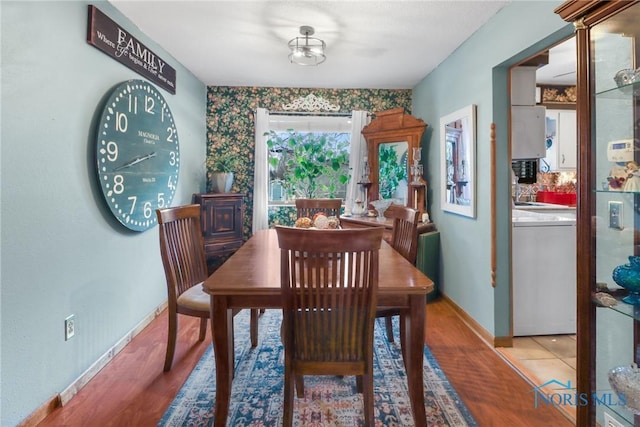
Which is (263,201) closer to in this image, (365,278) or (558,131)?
(365,278)

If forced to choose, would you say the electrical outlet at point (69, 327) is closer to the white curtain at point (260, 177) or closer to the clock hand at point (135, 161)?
the clock hand at point (135, 161)

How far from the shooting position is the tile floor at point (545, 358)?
211cm

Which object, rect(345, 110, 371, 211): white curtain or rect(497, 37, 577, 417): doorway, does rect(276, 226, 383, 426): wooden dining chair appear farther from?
rect(345, 110, 371, 211): white curtain

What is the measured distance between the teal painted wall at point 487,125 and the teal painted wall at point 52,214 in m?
2.69

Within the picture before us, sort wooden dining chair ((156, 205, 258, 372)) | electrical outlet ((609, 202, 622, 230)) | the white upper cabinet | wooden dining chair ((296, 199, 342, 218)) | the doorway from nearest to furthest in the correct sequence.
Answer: electrical outlet ((609, 202, 622, 230)) → wooden dining chair ((156, 205, 258, 372)) → the doorway → wooden dining chair ((296, 199, 342, 218)) → the white upper cabinet

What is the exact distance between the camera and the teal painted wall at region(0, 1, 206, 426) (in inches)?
62.0

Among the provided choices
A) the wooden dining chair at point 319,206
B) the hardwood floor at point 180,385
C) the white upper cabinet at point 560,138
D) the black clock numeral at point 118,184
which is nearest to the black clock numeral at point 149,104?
the black clock numeral at point 118,184

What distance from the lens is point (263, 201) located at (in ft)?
14.6

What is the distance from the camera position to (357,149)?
4477 mm

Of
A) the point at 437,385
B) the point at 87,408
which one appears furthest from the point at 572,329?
the point at 87,408

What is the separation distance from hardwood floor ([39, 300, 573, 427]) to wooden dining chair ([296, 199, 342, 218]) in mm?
1386

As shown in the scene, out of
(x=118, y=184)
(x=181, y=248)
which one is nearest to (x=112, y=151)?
(x=118, y=184)

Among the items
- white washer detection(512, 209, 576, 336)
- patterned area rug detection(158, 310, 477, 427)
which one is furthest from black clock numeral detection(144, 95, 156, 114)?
white washer detection(512, 209, 576, 336)

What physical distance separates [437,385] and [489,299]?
0.91 m
